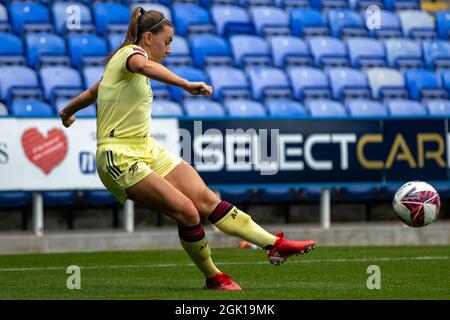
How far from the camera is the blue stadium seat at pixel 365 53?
1752 centimetres

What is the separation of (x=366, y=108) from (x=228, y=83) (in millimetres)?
1927

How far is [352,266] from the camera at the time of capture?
34.6 ft

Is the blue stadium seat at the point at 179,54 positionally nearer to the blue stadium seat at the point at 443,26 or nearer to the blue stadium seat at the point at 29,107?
the blue stadium seat at the point at 29,107

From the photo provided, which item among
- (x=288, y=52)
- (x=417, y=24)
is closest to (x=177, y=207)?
(x=288, y=52)

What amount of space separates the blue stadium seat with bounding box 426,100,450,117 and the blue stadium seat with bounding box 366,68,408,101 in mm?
473

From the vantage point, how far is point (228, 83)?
1605 centimetres

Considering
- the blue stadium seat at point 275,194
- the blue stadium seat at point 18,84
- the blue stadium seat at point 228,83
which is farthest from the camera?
the blue stadium seat at point 228,83

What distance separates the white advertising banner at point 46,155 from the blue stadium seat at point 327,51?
169 inches

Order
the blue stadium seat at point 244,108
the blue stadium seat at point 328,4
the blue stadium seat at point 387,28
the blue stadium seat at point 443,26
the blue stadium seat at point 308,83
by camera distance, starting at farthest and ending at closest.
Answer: the blue stadium seat at point 443,26 < the blue stadium seat at point 328,4 < the blue stadium seat at point 387,28 < the blue stadium seat at point 308,83 < the blue stadium seat at point 244,108

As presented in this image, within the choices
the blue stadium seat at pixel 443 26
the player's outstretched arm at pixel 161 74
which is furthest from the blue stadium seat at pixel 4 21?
the player's outstretched arm at pixel 161 74

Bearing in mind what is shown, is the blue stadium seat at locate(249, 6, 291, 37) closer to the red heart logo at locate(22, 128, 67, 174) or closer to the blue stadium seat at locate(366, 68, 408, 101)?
the blue stadium seat at locate(366, 68, 408, 101)

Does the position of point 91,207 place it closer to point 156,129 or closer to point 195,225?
point 156,129

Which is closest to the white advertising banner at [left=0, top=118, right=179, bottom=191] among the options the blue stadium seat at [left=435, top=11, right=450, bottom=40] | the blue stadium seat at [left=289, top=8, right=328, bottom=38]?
the blue stadium seat at [left=289, top=8, right=328, bottom=38]

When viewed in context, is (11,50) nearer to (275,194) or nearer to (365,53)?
(275,194)
